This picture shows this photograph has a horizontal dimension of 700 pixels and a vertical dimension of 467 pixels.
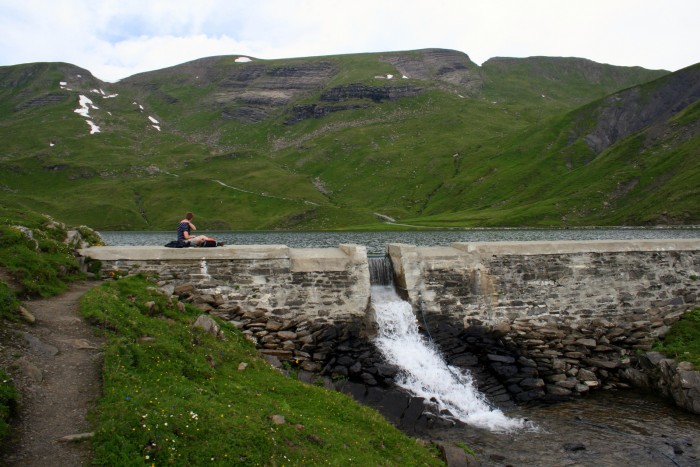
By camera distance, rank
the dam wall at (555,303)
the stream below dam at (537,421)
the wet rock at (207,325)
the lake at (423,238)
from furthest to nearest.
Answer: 1. the lake at (423,238)
2. the dam wall at (555,303)
3. the wet rock at (207,325)
4. the stream below dam at (537,421)

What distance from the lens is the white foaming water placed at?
15406 millimetres

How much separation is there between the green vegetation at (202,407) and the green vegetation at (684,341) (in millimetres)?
12420

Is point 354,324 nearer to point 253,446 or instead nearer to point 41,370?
point 253,446

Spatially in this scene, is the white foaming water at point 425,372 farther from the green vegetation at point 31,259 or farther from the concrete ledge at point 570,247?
the green vegetation at point 31,259

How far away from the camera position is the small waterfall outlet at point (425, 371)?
1541 cm

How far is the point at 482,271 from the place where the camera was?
783 inches

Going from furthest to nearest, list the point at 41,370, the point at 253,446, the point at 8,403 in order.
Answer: the point at 41,370 → the point at 253,446 → the point at 8,403

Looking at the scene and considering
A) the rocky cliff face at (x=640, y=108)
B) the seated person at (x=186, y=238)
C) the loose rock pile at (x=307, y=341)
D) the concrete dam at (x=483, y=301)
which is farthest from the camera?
the rocky cliff face at (x=640, y=108)

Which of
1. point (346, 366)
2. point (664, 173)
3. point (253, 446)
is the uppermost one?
point (664, 173)

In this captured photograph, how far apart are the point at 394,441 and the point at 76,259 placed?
12.6m

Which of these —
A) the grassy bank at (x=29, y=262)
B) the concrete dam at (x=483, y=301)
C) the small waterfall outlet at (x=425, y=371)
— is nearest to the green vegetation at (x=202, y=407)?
the grassy bank at (x=29, y=262)

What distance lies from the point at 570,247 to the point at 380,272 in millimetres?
8927

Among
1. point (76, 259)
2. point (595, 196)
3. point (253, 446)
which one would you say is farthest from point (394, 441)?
point (595, 196)

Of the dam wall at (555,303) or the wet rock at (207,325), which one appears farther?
the dam wall at (555,303)
